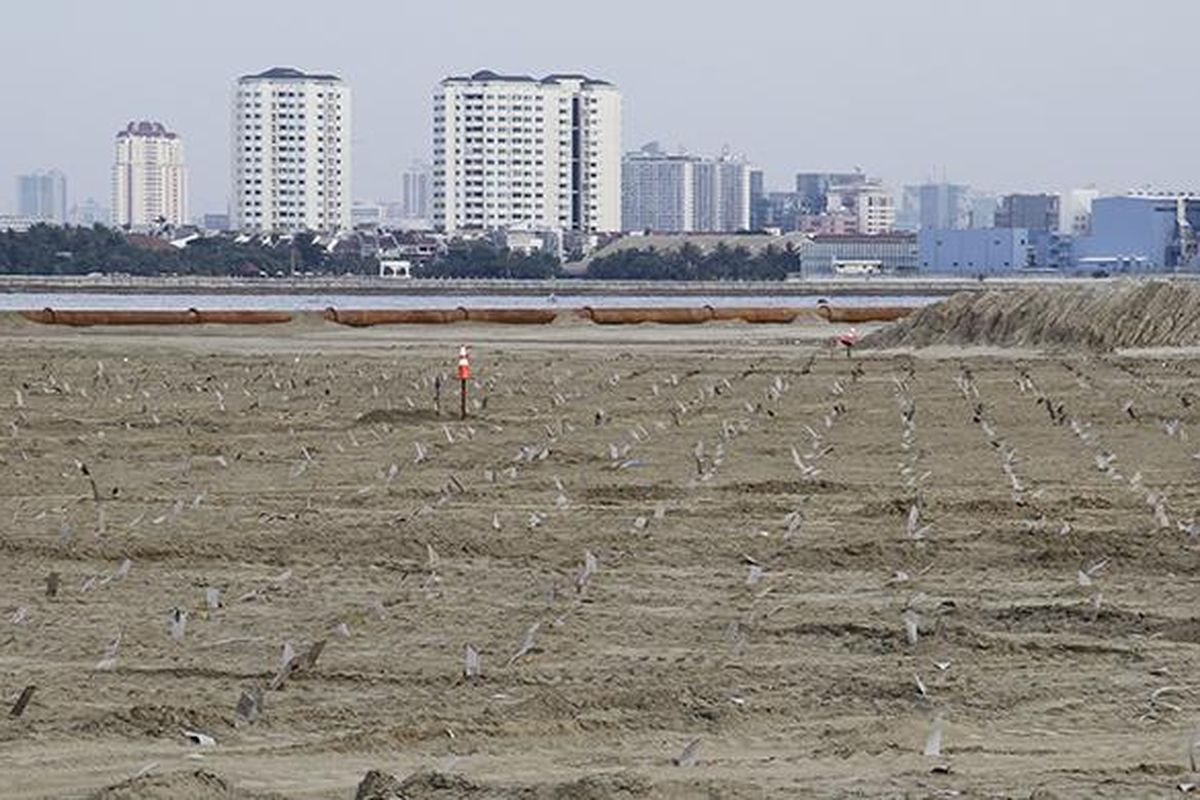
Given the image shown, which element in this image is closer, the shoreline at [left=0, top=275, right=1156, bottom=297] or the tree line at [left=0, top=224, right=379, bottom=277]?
the shoreline at [left=0, top=275, right=1156, bottom=297]

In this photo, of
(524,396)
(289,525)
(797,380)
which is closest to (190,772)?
(289,525)

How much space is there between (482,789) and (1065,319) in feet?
138

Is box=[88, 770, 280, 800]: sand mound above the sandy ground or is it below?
above

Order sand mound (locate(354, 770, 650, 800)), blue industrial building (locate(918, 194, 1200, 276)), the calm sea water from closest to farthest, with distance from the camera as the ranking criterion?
sand mound (locate(354, 770, 650, 800)), the calm sea water, blue industrial building (locate(918, 194, 1200, 276))

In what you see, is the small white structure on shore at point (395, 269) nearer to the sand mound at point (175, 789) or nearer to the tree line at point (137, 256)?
the tree line at point (137, 256)

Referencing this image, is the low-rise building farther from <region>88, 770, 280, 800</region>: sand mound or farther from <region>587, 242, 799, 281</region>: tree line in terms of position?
<region>88, 770, 280, 800</region>: sand mound

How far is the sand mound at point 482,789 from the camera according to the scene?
21.4 feet

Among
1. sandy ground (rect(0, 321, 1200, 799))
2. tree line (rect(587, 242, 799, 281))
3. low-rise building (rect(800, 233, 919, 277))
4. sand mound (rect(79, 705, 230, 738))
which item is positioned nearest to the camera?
sandy ground (rect(0, 321, 1200, 799))

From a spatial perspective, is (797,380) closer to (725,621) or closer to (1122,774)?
(725,621)

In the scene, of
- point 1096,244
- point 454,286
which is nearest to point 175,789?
point 454,286

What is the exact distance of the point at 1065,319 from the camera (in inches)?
1879

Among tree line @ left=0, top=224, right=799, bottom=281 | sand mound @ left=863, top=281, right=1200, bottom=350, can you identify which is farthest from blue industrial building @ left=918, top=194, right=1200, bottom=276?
sand mound @ left=863, top=281, right=1200, bottom=350

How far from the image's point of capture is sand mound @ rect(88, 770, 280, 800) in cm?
652

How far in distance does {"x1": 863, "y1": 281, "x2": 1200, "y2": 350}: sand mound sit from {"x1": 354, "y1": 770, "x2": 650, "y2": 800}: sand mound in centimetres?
3986
